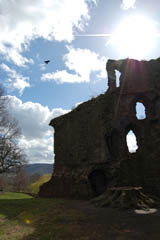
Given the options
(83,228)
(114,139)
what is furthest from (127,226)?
(114,139)

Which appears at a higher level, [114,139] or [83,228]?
[114,139]

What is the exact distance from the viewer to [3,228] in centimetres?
739

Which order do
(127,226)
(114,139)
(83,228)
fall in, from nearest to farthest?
(83,228)
(127,226)
(114,139)

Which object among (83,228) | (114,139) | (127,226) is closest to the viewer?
(83,228)

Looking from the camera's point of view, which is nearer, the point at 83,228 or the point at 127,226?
the point at 83,228

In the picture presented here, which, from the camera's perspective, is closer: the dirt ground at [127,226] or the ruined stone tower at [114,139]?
the dirt ground at [127,226]

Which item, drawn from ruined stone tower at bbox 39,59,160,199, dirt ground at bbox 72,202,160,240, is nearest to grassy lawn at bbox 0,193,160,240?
dirt ground at bbox 72,202,160,240

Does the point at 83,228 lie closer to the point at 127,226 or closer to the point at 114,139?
the point at 127,226

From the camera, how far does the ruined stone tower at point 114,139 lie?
57.4 ft

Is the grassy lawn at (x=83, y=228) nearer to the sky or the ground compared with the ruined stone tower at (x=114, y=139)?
nearer to the ground

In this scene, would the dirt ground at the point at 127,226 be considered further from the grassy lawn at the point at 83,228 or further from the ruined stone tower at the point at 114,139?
the ruined stone tower at the point at 114,139

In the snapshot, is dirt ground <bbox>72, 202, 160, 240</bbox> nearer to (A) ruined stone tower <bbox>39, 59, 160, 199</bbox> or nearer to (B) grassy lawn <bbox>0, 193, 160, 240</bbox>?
(B) grassy lawn <bbox>0, 193, 160, 240</bbox>

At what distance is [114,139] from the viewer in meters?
20.2

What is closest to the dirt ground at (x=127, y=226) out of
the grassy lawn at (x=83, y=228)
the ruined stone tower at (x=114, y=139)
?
the grassy lawn at (x=83, y=228)
